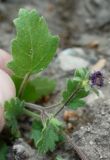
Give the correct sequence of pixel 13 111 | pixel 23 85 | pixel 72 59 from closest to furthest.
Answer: pixel 13 111 → pixel 23 85 → pixel 72 59

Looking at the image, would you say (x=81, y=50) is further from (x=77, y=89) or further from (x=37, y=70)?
(x=77, y=89)

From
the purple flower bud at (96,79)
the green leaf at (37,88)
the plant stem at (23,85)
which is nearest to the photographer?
the purple flower bud at (96,79)

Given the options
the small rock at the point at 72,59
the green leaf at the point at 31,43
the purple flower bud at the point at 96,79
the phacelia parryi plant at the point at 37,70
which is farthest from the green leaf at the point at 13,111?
the small rock at the point at 72,59

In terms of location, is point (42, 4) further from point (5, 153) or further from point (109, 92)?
point (5, 153)

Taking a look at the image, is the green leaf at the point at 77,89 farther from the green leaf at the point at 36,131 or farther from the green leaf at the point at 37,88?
the green leaf at the point at 37,88

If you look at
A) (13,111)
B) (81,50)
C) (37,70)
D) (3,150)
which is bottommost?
(3,150)

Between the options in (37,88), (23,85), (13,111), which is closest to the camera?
Answer: (13,111)

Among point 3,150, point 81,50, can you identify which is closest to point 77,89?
point 3,150

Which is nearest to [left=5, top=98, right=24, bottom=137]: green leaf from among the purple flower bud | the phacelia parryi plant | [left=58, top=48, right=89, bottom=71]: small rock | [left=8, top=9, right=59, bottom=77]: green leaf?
the phacelia parryi plant
